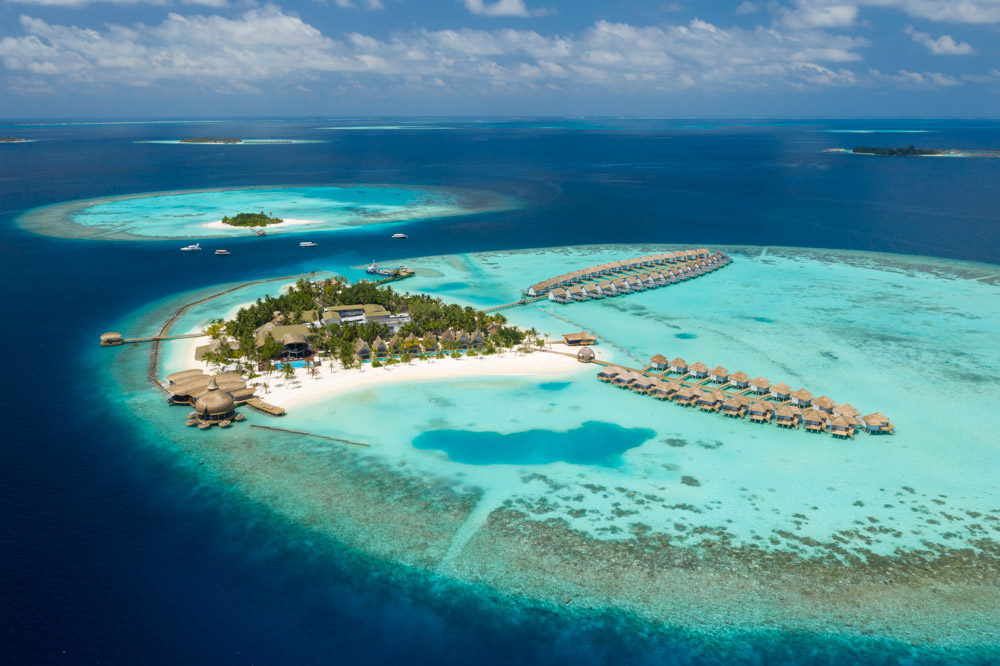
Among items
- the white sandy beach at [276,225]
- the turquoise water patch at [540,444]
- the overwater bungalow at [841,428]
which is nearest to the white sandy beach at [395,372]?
the turquoise water patch at [540,444]

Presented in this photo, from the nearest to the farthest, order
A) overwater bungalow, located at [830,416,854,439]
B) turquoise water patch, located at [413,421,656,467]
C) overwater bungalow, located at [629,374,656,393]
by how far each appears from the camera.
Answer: turquoise water patch, located at [413,421,656,467] → overwater bungalow, located at [830,416,854,439] → overwater bungalow, located at [629,374,656,393]

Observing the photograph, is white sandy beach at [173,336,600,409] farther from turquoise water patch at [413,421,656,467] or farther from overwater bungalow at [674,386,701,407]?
turquoise water patch at [413,421,656,467]

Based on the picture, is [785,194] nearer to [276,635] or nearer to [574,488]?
[574,488]

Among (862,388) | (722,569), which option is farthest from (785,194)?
(722,569)

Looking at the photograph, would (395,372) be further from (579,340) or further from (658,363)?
(658,363)

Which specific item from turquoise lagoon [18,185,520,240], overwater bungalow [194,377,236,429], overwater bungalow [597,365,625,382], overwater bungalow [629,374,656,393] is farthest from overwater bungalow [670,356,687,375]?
turquoise lagoon [18,185,520,240]

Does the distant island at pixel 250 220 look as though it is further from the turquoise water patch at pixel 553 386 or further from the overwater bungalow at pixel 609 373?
the overwater bungalow at pixel 609 373
